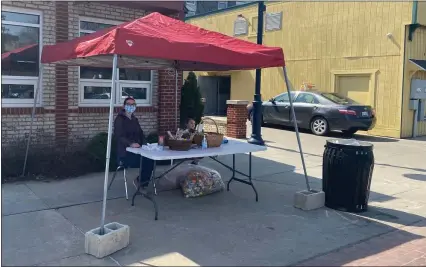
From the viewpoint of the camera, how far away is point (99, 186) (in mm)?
6969

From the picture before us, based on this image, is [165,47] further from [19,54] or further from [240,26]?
[240,26]

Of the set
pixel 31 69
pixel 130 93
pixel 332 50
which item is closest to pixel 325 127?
pixel 332 50

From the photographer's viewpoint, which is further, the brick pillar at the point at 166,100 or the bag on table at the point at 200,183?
the brick pillar at the point at 166,100

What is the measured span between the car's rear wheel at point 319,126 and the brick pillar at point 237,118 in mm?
2822

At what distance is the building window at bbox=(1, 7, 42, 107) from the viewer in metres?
7.76

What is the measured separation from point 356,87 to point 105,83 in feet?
33.0

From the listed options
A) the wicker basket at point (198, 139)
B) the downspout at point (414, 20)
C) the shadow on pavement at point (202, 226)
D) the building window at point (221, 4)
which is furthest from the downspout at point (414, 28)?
the building window at point (221, 4)

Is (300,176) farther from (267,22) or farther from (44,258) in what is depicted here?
(267,22)

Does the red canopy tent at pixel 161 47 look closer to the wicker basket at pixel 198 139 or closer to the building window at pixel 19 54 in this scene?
the wicker basket at pixel 198 139

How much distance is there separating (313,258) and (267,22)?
611 inches

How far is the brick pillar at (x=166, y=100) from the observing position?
379 inches

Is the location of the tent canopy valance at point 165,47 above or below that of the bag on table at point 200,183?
above

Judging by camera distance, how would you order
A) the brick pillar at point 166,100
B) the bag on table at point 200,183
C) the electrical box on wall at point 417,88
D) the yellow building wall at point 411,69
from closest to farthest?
the bag on table at point 200,183
the brick pillar at point 166,100
the yellow building wall at point 411,69
the electrical box on wall at point 417,88

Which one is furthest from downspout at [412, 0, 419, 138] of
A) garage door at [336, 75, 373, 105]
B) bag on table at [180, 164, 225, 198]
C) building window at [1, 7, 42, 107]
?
building window at [1, 7, 42, 107]
